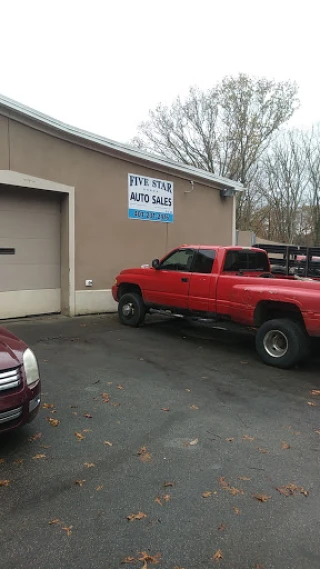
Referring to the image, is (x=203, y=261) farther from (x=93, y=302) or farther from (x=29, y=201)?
(x=29, y=201)

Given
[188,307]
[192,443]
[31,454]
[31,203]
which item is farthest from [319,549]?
[31,203]

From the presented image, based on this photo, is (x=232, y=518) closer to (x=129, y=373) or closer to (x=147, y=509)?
(x=147, y=509)

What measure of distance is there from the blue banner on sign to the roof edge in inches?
53.7

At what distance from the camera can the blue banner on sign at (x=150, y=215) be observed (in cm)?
1128

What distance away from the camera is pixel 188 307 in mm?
8023

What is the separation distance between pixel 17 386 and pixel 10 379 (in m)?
0.09

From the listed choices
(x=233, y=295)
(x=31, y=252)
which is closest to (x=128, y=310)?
(x=31, y=252)

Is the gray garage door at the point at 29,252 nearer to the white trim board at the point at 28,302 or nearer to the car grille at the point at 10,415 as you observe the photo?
the white trim board at the point at 28,302

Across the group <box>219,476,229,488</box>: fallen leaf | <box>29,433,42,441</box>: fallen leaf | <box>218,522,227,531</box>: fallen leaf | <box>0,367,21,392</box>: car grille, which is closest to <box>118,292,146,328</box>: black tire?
<box>29,433,42,441</box>: fallen leaf

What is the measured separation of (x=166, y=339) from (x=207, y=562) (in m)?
5.92

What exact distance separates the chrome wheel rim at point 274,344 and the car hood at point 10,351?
4043 millimetres

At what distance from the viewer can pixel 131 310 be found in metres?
9.37

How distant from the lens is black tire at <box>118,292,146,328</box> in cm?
916

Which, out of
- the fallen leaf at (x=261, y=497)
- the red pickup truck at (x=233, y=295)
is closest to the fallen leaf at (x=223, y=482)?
the fallen leaf at (x=261, y=497)
